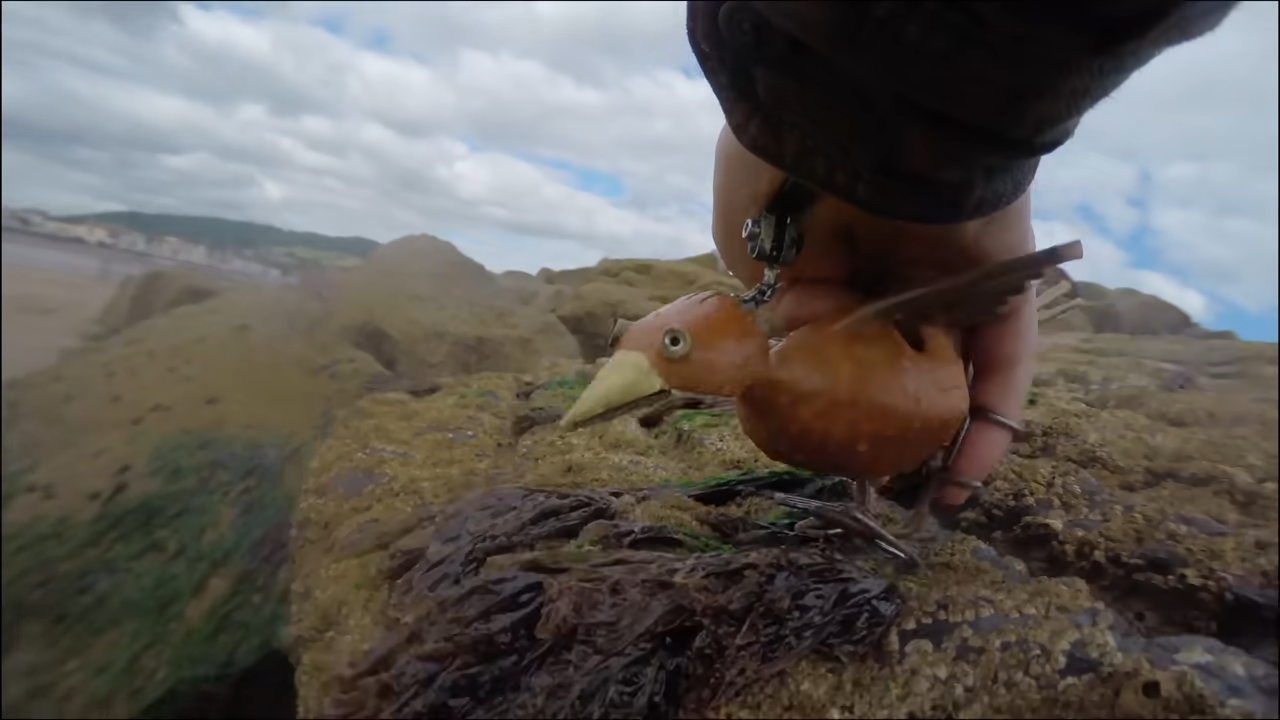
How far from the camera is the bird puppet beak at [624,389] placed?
0.59 metres

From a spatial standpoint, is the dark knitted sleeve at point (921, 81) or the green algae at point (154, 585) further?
the green algae at point (154, 585)

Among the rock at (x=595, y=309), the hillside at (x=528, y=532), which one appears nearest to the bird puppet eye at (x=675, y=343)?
the hillside at (x=528, y=532)

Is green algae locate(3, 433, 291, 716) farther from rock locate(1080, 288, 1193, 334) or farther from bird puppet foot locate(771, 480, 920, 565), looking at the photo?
rock locate(1080, 288, 1193, 334)

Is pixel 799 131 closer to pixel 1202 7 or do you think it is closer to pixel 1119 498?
pixel 1202 7

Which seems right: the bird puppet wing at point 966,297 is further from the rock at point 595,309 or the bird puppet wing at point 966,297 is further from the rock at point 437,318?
the rock at point 595,309

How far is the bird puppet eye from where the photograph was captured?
590mm

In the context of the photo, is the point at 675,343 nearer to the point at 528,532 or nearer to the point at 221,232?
the point at 528,532

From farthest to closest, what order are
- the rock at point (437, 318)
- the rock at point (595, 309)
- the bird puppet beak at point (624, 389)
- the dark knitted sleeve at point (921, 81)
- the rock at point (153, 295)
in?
the rock at point (595, 309) < the rock at point (437, 318) < the rock at point (153, 295) < the bird puppet beak at point (624, 389) < the dark knitted sleeve at point (921, 81)

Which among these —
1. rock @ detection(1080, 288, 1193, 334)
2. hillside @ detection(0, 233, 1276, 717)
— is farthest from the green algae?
rock @ detection(1080, 288, 1193, 334)

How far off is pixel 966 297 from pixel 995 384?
0.46 feet

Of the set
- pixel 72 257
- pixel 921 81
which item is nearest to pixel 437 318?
pixel 72 257

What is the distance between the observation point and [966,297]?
25.3 inches

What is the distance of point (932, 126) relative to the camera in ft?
1.61

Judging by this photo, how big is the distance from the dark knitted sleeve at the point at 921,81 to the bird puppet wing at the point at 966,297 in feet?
0.19
